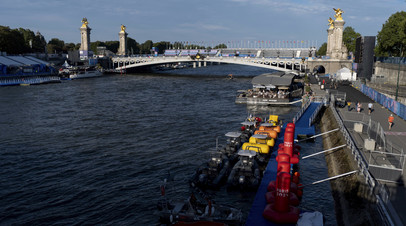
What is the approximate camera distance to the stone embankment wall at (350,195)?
1760 centimetres

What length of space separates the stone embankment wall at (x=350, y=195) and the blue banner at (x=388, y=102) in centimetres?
1265

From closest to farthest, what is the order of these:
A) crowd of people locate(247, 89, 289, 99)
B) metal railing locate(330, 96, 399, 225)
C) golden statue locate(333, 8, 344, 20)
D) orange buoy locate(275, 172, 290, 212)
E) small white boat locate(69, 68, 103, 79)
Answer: metal railing locate(330, 96, 399, 225), orange buoy locate(275, 172, 290, 212), crowd of people locate(247, 89, 289, 99), golden statue locate(333, 8, 344, 20), small white boat locate(69, 68, 103, 79)

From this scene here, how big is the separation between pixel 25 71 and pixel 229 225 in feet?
345

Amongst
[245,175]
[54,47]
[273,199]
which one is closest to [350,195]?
[273,199]

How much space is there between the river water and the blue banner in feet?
32.3

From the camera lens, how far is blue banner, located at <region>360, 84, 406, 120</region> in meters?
38.0

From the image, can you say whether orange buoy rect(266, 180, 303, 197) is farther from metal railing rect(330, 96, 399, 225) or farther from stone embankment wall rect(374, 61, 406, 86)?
stone embankment wall rect(374, 61, 406, 86)

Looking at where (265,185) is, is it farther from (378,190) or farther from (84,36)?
(84,36)

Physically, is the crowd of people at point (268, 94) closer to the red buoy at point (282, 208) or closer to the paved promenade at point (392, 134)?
the paved promenade at point (392, 134)

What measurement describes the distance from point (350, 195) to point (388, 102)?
92.8 feet

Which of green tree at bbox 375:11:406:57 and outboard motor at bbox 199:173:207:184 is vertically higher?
green tree at bbox 375:11:406:57

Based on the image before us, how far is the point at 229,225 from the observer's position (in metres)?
19.4

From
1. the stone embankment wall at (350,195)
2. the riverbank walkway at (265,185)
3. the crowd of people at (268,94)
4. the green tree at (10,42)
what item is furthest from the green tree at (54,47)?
the stone embankment wall at (350,195)

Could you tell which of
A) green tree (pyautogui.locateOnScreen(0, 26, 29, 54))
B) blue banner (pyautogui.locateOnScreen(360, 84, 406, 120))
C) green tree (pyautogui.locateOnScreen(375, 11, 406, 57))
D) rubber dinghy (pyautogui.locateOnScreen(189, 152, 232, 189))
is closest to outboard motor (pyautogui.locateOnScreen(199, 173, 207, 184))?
rubber dinghy (pyautogui.locateOnScreen(189, 152, 232, 189))
